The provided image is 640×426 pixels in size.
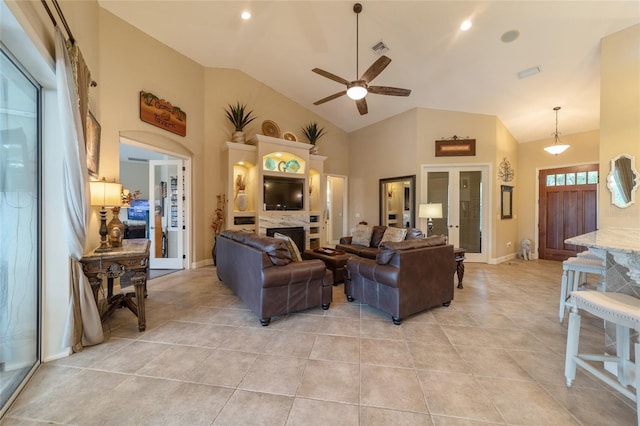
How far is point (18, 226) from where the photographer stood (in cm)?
192

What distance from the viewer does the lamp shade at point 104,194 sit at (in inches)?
105

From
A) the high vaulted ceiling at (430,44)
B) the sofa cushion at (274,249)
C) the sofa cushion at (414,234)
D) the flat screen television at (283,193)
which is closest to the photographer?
the sofa cushion at (274,249)

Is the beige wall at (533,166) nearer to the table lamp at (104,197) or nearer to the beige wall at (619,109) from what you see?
the beige wall at (619,109)

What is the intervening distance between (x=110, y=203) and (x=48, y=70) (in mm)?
1288

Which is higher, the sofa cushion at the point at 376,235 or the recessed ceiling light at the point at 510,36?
the recessed ceiling light at the point at 510,36

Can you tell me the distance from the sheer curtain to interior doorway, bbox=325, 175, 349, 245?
237 inches

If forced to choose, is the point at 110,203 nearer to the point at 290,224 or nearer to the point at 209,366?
the point at 209,366

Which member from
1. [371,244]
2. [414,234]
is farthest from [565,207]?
[371,244]

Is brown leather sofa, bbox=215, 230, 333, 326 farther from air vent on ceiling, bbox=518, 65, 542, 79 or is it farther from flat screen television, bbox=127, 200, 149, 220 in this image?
flat screen television, bbox=127, 200, 149, 220

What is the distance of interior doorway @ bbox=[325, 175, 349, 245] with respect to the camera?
7852 mm

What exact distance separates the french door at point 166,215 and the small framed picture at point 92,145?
1973 millimetres

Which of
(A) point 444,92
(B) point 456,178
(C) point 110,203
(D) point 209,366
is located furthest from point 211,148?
(B) point 456,178

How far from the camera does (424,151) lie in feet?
19.5

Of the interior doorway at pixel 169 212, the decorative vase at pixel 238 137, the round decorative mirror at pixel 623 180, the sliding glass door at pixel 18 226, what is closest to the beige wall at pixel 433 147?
the round decorative mirror at pixel 623 180
